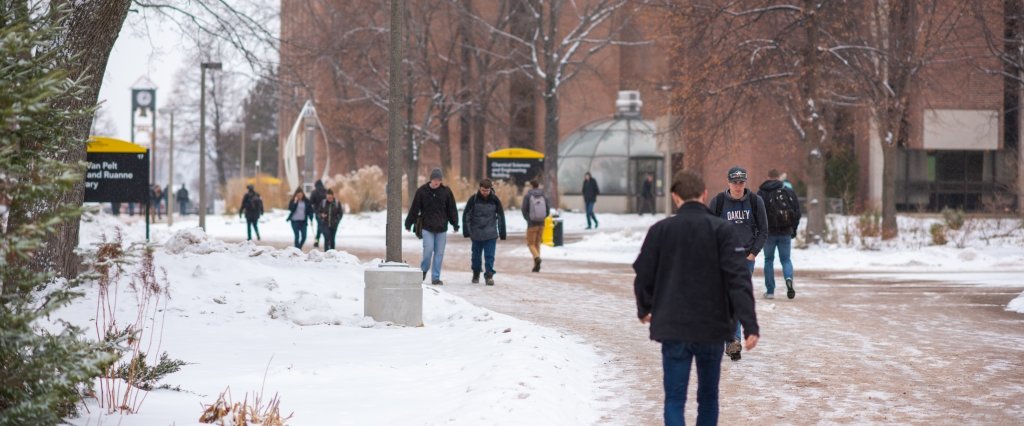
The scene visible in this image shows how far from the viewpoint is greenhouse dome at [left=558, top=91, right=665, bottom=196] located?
6112cm

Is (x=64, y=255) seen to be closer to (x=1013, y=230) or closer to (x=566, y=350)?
(x=566, y=350)

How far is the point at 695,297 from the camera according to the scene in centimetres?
641

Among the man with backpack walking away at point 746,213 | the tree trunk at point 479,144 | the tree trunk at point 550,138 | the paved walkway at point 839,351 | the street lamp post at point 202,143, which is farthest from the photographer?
the tree trunk at point 479,144

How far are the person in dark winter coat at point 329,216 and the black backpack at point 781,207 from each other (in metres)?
14.3

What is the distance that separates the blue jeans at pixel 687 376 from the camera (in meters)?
6.43

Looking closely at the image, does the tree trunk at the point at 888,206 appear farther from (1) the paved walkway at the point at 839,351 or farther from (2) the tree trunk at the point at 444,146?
(2) the tree trunk at the point at 444,146

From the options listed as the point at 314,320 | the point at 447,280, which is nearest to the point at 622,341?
the point at 314,320

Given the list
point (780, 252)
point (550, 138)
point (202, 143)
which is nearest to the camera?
point (780, 252)

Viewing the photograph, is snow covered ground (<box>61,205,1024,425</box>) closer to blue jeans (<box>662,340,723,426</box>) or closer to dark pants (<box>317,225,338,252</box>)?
blue jeans (<box>662,340,723,426</box>)

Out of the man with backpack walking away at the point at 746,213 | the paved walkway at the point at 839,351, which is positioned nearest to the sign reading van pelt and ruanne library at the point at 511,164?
the paved walkway at the point at 839,351

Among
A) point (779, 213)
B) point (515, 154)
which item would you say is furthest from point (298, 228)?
point (779, 213)

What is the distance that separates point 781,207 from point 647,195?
3677 cm

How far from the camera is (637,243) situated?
1256 inches

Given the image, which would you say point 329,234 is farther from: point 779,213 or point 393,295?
point 393,295
